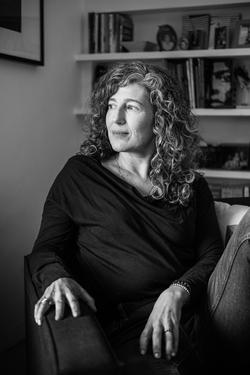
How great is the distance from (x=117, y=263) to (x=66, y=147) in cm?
130

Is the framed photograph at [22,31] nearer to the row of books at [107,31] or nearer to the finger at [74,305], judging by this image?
the row of books at [107,31]

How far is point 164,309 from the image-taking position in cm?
131

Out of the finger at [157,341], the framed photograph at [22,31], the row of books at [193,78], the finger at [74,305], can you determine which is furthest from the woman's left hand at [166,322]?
the row of books at [193,78]

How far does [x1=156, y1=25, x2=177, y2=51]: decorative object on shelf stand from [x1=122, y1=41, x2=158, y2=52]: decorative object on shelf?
6 cm

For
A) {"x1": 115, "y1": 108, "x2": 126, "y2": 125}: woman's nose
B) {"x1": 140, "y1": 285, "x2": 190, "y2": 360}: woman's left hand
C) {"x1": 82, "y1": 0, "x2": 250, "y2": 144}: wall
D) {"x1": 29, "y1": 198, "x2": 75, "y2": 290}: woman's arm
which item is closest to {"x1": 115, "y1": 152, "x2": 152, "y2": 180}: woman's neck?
{"x1": 115, "y1": 108, "x2": 126, "y2": 125}: woman's nose

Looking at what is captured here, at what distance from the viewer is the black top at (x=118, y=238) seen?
1466 mm

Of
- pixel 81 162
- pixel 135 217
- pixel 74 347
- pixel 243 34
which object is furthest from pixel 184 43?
pixel 74 347

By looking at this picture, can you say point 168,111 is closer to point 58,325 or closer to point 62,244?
point 62,244

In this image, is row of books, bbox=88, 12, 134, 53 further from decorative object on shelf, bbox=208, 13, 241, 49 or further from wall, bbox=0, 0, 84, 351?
decorative object on shelf, bbox=208, 13, 241, 49

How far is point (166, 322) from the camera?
126cm

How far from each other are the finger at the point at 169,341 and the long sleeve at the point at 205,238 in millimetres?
262

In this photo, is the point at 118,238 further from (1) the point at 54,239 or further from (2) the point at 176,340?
(2) the point at 176,340

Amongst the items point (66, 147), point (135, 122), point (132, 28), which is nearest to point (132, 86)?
point (135, 122)

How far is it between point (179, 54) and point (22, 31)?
853mm
